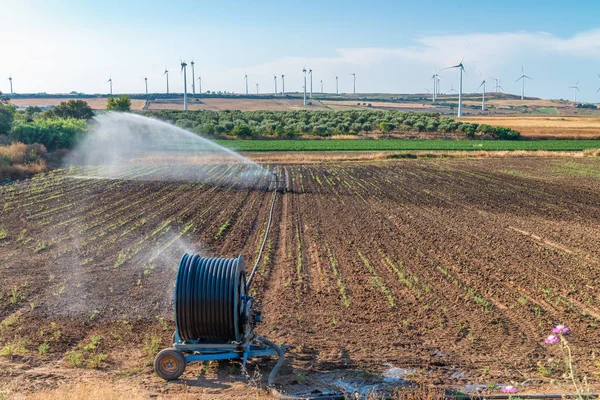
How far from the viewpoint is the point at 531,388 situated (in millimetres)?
8422

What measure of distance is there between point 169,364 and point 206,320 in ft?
2.55

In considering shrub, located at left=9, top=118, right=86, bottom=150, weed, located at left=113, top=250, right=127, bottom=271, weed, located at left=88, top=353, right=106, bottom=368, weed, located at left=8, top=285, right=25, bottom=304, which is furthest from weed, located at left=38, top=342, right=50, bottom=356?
shrub, located at left=9, top=118, right=86, bottom=150

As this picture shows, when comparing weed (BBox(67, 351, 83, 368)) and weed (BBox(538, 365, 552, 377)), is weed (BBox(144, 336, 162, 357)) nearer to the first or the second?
weed (BBox(67, 351, 83, 368))

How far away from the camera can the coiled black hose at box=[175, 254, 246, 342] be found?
8914 millimetres

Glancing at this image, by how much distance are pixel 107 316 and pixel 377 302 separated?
5.08m

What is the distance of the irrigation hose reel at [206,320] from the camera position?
885cm

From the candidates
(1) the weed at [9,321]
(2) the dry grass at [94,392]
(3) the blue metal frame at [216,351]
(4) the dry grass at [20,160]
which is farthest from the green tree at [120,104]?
(2) the dry grass at [94,392]

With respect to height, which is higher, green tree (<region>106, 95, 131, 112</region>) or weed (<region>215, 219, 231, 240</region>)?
green tree (<region>106, 95, 131, 112</region>)

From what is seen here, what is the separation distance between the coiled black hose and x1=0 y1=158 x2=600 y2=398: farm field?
2.15 feet

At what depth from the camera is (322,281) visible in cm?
1398

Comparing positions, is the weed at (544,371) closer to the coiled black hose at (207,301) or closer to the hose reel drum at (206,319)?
the hose reel drum at (206,319)

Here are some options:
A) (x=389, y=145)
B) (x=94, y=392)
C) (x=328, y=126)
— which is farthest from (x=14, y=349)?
(x=328, y=126)

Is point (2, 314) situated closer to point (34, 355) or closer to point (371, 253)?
point (34, 355)

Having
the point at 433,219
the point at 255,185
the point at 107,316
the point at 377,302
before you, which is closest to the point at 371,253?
the point at 377,302
